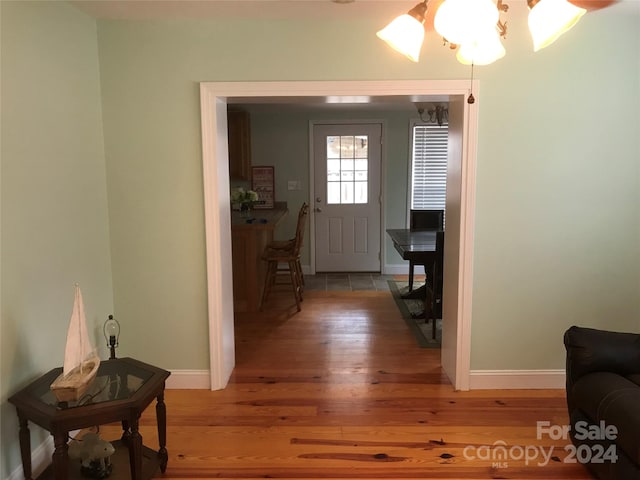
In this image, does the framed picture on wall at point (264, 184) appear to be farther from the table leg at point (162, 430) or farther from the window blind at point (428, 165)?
the table leg at point (162, 430)

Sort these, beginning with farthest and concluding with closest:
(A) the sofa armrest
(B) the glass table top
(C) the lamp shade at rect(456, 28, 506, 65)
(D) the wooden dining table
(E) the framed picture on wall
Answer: (E) the framed picture on wall, (D) the wooden dining table, (A) the sofa armrest, (B) the glass table top, (C) the lamp shade at rect(456, 28, 506, 65)

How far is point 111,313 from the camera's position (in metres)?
3.24

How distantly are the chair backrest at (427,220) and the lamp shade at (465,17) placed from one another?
4.20m

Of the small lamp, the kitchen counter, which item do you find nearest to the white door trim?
the small lamp

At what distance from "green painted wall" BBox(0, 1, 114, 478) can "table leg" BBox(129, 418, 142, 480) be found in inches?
21.8

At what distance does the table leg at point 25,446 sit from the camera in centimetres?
212

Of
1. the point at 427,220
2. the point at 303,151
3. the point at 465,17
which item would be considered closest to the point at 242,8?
the point at 465,17

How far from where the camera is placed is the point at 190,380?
3350 millimetres

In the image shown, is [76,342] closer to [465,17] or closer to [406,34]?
[406,34]

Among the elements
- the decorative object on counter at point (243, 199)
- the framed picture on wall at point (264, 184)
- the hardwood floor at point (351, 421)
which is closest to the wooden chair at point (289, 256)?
the decorative object on counter at point (243, 199)

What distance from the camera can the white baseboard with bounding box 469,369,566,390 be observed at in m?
3.32

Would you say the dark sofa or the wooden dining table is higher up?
the wooden dining table

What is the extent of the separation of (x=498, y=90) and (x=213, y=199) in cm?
184

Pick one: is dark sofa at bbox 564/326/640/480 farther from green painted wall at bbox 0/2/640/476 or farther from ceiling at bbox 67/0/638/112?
ceiling at bbox 67/0/638/112
